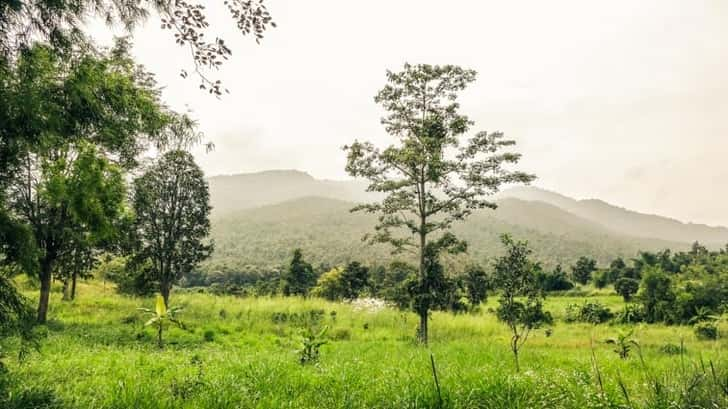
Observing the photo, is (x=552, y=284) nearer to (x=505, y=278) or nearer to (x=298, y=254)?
(x=298, y=254)

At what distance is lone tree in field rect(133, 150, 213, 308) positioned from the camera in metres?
22.9

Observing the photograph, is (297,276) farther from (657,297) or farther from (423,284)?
(657,297)

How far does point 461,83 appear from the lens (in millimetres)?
17828

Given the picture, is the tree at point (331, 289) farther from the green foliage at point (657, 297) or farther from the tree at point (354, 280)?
the green foliage at point (657, 297)

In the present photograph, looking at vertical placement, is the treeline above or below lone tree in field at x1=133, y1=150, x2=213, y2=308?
below

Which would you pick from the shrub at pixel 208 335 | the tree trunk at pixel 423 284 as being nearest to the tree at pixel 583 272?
the tree trunk at pixel 423 284

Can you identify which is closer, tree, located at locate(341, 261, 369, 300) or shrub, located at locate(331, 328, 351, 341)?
shrub, located at locate(331, 328, 351, 341)

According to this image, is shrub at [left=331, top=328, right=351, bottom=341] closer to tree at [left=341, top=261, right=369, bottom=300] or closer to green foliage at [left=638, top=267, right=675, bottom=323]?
tree at [left=341, top=261, right=369, bottom=300]

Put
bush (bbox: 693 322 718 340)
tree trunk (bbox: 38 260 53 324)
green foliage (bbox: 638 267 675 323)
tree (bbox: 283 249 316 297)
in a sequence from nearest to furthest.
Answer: tree trunk (bbox: 38 260 53 324)
bush (bbox: 693 322 718 340)
green foliage (bbox: 638 267 675 323)
tree (bbox: 283 249 316 297)

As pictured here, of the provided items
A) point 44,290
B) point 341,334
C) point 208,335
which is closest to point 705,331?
point 341,334

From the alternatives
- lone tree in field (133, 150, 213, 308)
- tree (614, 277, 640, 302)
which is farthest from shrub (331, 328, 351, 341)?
tree (614, 277, 640, 302)

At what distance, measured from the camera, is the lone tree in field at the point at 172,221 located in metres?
22.9

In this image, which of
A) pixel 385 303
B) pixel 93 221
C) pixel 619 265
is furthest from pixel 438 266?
pixel 619 265

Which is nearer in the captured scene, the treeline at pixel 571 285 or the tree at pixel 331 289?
the treeline at pixel 571 285
